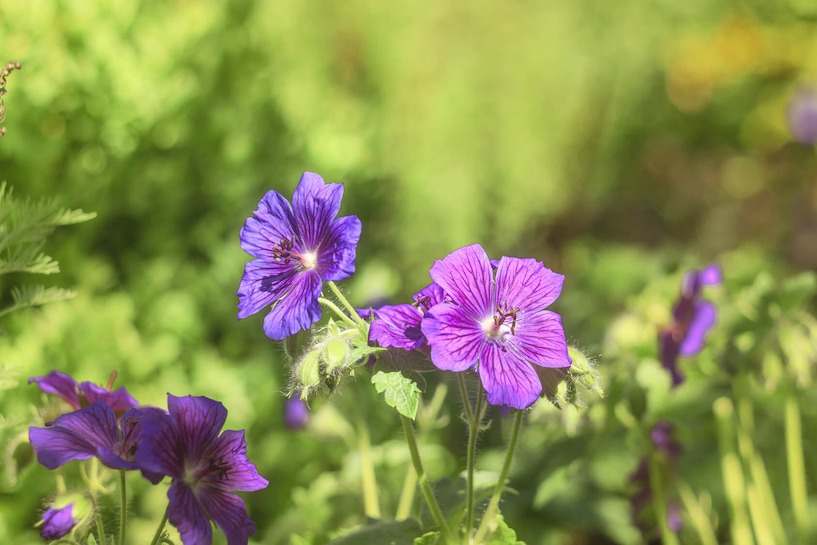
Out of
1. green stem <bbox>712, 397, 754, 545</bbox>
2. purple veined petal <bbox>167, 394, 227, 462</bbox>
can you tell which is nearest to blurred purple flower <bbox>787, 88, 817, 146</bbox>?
green stem <bbox>712, 397, 754, 545</bbox>

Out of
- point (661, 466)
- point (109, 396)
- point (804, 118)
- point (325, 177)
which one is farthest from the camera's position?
point (804, 118)

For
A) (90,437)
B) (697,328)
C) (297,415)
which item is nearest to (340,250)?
(90,437)

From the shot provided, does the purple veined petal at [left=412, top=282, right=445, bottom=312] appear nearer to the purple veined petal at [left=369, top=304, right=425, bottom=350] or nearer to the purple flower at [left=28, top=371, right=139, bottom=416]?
the purple veined petal at [left=369, top=304, right=425, bottom=350]

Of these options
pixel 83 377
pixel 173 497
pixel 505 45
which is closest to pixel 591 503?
pixel 83 377

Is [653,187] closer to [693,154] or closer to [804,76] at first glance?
[693,154]

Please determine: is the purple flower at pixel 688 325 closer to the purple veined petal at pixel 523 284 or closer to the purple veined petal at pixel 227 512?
the purple veined petal at pixel 523 284

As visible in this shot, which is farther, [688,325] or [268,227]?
[688,325]

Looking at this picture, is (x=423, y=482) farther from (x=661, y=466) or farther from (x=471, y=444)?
(x=661, y=466)
